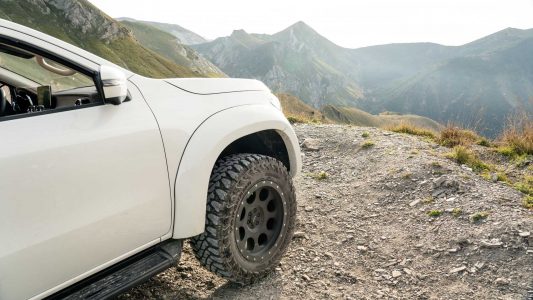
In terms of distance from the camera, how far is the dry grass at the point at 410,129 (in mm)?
8227

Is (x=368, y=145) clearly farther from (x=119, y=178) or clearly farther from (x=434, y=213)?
(x=119, y=178)

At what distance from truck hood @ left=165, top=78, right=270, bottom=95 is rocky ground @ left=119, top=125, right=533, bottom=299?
158 centimetres

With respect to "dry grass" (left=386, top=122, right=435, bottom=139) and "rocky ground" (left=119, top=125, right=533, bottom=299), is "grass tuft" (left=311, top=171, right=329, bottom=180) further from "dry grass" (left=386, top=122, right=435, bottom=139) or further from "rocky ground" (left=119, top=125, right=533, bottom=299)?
"dry grass" (left=386, top=122, right=435, bottom=139)

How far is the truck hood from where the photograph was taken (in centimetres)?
267

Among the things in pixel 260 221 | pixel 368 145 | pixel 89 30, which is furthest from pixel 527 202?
pixel 89 30

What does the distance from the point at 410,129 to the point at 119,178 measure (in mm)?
7652

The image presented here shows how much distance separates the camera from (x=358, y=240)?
4.03m

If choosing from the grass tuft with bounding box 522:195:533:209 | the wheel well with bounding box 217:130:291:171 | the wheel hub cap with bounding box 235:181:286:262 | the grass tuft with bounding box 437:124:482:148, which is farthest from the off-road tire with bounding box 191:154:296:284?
the grass tuft with bounding box 437:124:482:148

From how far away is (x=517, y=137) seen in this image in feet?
21.6

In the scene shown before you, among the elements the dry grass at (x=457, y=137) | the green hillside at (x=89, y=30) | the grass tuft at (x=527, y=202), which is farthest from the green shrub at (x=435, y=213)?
the green hillside at (x=89, y=30)

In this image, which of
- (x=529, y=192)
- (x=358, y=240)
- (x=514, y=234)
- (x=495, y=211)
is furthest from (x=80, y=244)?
(x=529, y=192)

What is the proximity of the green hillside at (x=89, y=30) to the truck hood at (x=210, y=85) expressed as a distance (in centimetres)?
8705

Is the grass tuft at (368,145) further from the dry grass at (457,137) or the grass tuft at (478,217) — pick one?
the grass tuft at (478,217)

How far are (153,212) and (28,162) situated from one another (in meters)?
0.75
